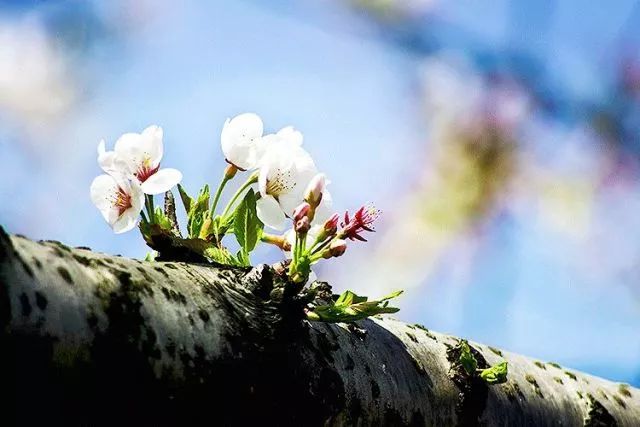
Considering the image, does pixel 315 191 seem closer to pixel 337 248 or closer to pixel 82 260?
pixel 337 248

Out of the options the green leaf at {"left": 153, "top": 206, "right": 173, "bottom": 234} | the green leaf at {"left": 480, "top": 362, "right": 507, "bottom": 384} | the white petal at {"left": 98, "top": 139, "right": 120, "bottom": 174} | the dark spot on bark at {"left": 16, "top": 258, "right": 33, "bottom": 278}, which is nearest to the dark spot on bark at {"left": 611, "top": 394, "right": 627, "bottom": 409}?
the green leaf at {"left": 480, "top": 362, "right": 507, "bottom": 384}

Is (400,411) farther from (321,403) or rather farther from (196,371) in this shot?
(196,371)

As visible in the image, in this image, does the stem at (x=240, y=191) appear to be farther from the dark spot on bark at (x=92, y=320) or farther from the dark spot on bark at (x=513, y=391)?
the dark spot on bark at (x=513, y=391)

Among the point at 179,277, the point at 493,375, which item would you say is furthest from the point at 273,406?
the point at 493,375

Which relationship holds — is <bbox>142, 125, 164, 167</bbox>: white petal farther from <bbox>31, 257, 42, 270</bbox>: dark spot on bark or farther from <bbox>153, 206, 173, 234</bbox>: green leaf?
<bbox>31, 257, 42, 270</bbox>: dark spot on bark

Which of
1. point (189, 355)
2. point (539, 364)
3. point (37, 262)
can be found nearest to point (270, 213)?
point (189, 355)

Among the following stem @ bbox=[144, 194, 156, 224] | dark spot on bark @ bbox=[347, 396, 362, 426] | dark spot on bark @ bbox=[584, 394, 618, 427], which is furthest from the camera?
dark spot on bark @ bbox=[584, 394, 618, 427]
